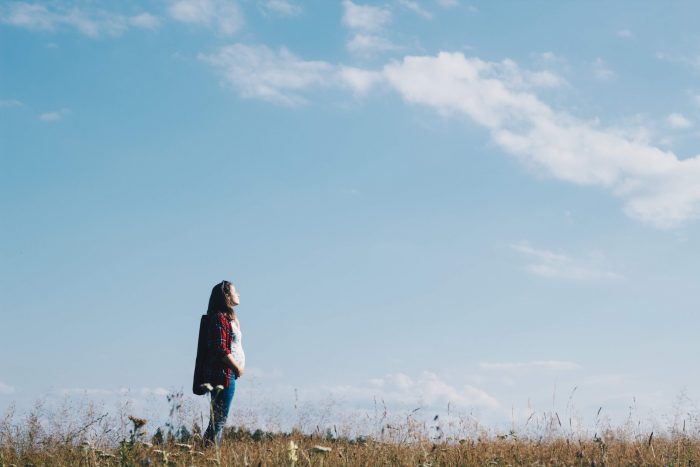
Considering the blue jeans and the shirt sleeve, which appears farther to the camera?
the shirt sleeve

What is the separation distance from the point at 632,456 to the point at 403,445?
2.21 metres

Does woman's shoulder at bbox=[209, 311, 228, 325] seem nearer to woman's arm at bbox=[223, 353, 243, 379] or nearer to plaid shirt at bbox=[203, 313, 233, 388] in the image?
plaid shirt at bbox=[203, 313, 233, 388]

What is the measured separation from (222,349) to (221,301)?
53 cm

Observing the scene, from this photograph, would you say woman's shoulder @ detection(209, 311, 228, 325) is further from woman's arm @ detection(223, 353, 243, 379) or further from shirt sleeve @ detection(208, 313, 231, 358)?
woman's arm @ detection(223, 353, 243, 379)

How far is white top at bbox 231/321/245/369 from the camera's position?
7832 mm

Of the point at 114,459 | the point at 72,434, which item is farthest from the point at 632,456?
the point at 72,434

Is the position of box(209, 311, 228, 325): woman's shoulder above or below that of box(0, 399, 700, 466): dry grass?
above

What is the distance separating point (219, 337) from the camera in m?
7.68

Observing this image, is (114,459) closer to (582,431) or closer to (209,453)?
(209,453)

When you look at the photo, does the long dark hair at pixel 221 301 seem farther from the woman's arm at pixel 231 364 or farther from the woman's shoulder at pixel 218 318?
the woman's arm at pixel 231 364

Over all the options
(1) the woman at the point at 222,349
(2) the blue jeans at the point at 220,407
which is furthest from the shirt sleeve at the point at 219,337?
(2) the blue jeans at the point at 220,407

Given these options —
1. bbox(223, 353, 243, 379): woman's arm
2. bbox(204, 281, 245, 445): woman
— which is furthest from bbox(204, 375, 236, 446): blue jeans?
bbox(223, 353, 243, 379): woman's arm

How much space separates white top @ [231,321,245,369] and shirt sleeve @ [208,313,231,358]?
0.31 ft

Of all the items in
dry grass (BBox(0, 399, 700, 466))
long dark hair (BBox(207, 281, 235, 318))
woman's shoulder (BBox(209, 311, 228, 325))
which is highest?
long dark hair (BBox(207, 281, 235, 318))
